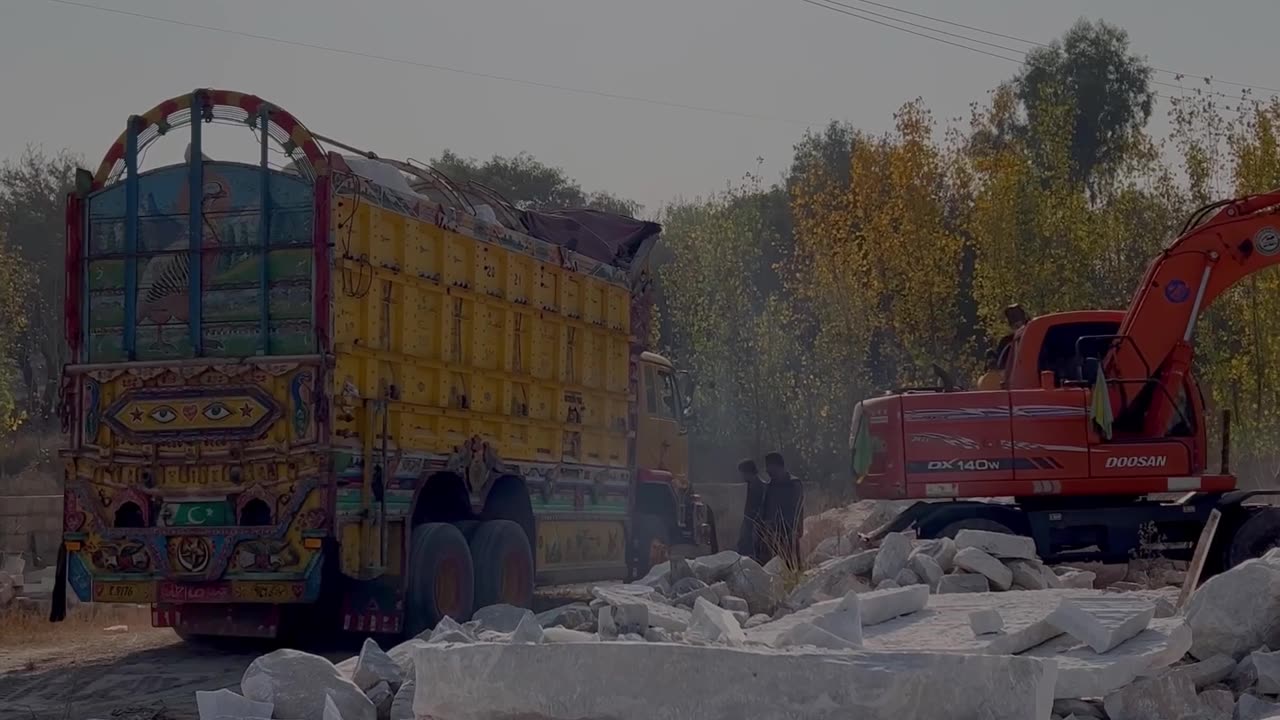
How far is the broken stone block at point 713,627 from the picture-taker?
23.3ft

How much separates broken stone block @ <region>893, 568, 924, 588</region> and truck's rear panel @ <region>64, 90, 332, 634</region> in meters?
3.82

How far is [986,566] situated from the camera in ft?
33.5

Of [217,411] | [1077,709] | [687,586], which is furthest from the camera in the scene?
[217,411]

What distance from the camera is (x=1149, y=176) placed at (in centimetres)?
3048

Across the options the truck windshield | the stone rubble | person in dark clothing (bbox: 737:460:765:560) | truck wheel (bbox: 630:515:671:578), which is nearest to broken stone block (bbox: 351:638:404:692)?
the stone rubble

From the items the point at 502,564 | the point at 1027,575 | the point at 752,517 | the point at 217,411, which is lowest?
the point at 1027,575

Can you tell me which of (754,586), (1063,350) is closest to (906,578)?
(754,586)

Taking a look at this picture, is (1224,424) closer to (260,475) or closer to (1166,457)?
(1166,457)

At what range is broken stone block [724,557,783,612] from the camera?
10.7 meters

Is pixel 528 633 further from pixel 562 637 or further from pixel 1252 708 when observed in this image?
pixel 1252 708

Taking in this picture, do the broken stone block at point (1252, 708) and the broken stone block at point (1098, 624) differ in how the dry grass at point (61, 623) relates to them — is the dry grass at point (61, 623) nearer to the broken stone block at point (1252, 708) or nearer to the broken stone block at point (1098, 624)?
the broken stone block at point (1098, 624)

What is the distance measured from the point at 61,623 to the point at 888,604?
382 inches

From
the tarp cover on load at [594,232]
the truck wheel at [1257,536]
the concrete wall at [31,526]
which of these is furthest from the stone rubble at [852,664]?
the concrete wall at [31,526]

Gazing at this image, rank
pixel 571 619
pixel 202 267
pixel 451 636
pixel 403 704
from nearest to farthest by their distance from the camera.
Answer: pixel 403 704 < pixel 451 636 < pixel 571 619 < pixel 202 267
